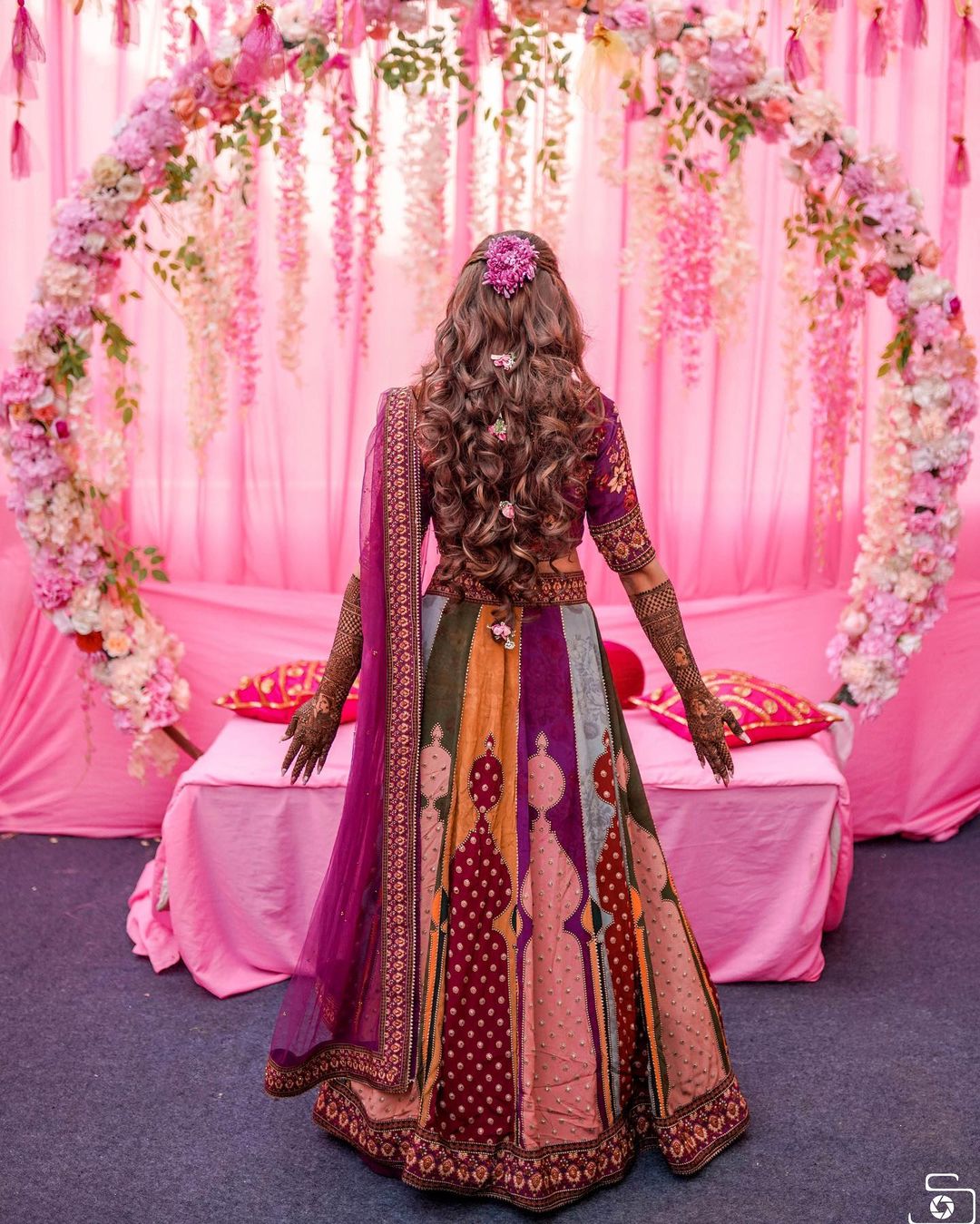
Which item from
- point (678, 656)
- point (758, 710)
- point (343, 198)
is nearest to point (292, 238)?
point (343, 198)

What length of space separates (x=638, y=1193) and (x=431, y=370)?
140 centimetres

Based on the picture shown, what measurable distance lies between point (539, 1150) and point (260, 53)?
2.27 m

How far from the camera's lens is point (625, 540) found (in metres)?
2.12

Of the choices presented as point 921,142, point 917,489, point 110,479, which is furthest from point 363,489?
point 921,142

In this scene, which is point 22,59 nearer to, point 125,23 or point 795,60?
point 125,23

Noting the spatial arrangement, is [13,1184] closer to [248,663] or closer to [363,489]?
[363,489]

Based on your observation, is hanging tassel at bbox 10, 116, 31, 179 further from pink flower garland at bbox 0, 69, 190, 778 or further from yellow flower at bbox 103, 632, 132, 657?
yellow flower at bbox 103, 632, 132, 657

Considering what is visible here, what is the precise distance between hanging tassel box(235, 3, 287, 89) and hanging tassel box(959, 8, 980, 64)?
1.53m

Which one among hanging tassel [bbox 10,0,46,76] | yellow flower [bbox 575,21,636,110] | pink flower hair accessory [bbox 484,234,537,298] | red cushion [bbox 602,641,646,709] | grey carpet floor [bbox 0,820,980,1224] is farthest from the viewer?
red cushion [bbox 602,641,646,709]

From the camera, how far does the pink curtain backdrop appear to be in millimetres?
3691

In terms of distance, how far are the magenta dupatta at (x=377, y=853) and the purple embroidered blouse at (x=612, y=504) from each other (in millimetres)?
82

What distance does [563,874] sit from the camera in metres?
2.14

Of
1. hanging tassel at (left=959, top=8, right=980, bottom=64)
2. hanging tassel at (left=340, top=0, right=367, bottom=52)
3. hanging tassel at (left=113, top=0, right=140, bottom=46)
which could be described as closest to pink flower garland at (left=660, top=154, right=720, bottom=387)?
hanging tassel at (left=959, top=8, right=980, bottom=64)

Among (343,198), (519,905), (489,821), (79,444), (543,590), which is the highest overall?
(343,198)
